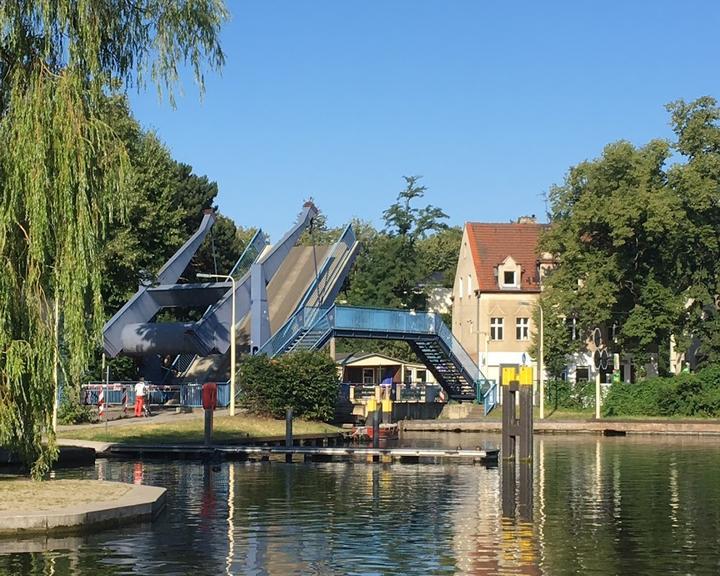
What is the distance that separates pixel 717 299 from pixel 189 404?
34124 mm

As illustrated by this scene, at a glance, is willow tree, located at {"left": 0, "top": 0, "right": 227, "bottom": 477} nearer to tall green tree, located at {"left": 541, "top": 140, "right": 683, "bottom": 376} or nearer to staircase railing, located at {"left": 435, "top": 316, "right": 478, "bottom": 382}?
staircase railing, located at {"left": 435, "top": 316, "right": 478, "bottom": 382}

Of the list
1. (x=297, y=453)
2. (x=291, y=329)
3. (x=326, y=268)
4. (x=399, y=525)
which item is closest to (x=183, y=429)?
(x=297, y=453)

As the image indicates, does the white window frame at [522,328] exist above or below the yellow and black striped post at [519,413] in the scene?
above

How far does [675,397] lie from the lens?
2468 inches

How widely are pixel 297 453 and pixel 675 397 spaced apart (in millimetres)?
29379

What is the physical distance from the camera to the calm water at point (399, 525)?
1775 cm

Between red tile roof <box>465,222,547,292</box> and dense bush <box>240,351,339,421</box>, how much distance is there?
31.9 m

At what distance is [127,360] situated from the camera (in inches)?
2751

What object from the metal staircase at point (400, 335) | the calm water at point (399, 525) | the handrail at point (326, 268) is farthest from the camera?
the handrail at point (326, 268)

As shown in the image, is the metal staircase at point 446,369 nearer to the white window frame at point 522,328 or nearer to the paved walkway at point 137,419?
the paved walkway at point 137,419

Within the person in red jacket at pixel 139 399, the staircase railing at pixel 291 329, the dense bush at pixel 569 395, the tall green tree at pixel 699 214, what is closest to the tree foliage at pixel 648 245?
the tall green tree at pixel 699 214

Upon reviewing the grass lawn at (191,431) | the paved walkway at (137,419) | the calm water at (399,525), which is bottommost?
the calm water at (399,525)

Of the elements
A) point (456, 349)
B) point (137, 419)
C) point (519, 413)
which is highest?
point (456, 349)

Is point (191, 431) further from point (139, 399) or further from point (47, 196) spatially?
point (47, 196)
